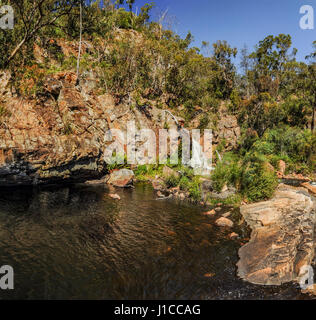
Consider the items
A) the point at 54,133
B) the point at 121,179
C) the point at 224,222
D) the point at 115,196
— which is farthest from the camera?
the point at 121,179

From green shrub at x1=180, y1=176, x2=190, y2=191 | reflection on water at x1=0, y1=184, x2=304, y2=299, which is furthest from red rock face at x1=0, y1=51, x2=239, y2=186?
green shrub at x1=180, y1=176, x2=190, y2=191

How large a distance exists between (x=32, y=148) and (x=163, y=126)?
19.5m

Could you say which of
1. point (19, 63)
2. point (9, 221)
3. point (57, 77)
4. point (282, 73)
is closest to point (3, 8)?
point (9, 221)

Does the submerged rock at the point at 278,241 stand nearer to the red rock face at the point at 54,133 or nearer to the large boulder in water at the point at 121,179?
the large boulder in water at the point at 121,179

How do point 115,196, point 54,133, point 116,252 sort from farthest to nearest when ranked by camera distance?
point 54,133
point 115,196
point 116,252

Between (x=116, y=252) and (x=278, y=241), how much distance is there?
7.93 meters

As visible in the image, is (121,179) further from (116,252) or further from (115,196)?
(116,252)

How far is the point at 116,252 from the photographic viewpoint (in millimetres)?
11328

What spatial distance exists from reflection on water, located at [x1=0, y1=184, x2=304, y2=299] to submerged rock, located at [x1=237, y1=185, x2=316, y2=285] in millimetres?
548

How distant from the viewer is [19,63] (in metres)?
28.3

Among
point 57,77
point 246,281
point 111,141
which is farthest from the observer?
point 111,141

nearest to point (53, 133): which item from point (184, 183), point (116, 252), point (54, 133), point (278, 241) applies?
point (54, 133)

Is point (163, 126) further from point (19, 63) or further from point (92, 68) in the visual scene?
point (19, 63)

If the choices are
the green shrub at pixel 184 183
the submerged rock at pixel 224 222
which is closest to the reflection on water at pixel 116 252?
the submerged rock at pixel 224 222
